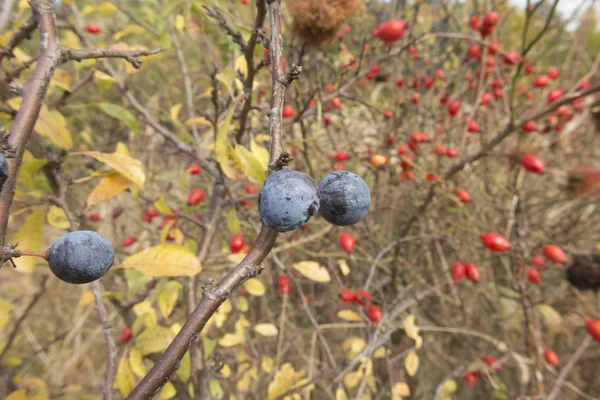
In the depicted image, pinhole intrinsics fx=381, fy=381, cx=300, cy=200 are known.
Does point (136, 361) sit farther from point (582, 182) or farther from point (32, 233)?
point (582, 182)

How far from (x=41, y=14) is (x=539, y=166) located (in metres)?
1.82

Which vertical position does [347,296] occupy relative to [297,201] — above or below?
below

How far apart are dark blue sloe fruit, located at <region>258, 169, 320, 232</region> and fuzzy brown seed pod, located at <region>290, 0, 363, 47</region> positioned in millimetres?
1029

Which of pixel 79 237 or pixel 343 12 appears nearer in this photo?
pixel 79 237

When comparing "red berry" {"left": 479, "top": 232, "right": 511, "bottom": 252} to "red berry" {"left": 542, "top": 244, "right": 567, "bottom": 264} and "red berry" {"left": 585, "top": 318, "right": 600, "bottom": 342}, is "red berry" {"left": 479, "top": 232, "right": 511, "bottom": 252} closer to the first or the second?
"red berry" {"left": 542, "top": 244, "right": 567, "bottom": 264}

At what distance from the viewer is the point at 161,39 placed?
1586mm

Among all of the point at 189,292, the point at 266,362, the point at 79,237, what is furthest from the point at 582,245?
the point at 79,237

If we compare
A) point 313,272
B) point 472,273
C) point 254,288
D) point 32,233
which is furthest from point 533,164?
point 32,233

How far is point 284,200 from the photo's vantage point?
1.68 ft

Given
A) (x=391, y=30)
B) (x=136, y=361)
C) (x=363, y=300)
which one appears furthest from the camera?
(x=391, y=30)

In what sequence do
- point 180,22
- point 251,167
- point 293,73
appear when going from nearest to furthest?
point 293,73 < point 251,167 < point 180,22

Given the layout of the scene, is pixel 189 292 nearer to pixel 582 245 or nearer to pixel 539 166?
pixel 539 166

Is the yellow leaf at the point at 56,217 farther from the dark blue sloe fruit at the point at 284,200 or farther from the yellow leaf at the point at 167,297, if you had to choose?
the dark blue sloe fruit at the point at 284,200

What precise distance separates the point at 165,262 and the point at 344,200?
50 centimetres
